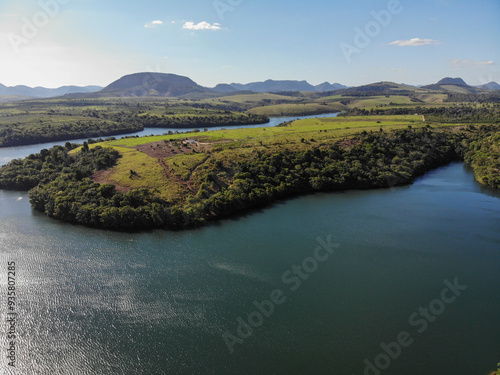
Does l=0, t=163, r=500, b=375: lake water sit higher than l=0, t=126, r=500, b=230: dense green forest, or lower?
lower

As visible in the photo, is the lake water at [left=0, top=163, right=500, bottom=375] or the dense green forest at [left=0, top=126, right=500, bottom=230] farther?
the dense green forest at [left=0, top=126, right=500, bottom=230]

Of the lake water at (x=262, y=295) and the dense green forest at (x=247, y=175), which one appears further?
the dense green forest at (x=247, y=175)

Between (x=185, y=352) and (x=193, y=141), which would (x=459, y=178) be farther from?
(x=185, y=352)

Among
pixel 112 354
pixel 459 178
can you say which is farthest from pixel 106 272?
pixel 459 178

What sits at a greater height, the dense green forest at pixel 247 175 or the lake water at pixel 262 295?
the dense green forest at pixel 247 175

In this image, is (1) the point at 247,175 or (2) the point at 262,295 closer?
(2) the point at 262,295
